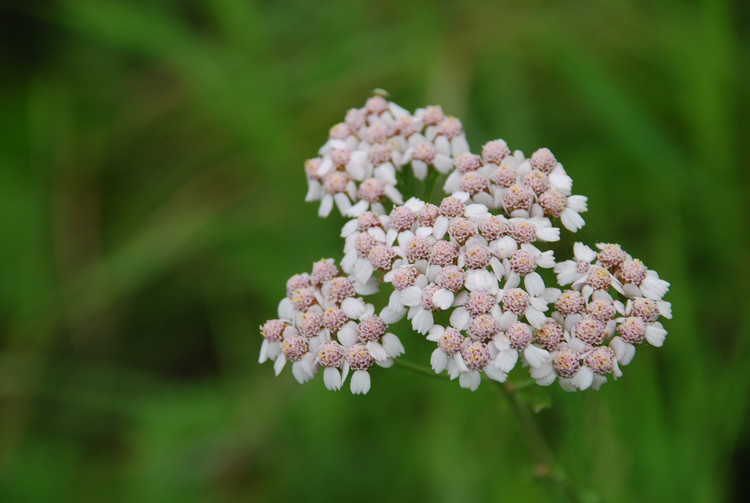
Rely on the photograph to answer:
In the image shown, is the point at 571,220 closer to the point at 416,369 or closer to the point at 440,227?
the point at 440,227

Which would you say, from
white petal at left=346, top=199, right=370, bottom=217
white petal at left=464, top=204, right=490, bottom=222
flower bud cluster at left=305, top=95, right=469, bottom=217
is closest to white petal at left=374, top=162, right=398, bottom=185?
flower bud cluster at left=305, top=95, right=469, bottom=217

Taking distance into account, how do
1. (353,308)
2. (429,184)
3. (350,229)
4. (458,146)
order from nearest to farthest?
1. (353,308)
2. (350,229)
3. (458,146)
4. (429,184)

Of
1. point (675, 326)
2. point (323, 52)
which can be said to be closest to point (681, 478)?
point (675, 326)

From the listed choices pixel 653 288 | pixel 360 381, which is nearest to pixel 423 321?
pixel 360 381

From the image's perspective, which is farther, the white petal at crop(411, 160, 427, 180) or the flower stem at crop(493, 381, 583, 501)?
the white petal at crop(411, 160, 427, 180)

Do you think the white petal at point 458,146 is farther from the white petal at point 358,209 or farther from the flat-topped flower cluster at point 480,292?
the white petal at point 358,209

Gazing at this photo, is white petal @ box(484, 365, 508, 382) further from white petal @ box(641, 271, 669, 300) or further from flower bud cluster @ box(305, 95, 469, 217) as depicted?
flower bud cluster @ box(305, 95, 469, 217)

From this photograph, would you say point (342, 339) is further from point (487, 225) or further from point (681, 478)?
point (681, 478)
